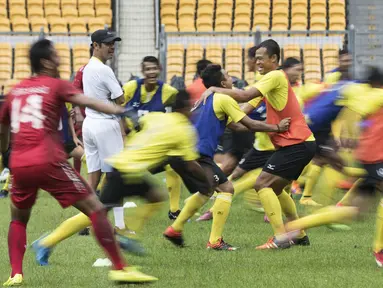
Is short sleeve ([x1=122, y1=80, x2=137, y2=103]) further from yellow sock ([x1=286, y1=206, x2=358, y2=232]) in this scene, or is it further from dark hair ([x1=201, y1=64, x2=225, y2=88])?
yellow sock ([x1=286, y1=206, x2=358, y2=232])

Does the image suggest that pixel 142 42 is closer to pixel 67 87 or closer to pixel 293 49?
pixel 293 49

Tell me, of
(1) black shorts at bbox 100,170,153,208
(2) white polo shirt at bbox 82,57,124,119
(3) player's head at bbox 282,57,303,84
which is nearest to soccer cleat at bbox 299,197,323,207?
(3) player's head at bbox 282,57,303,84

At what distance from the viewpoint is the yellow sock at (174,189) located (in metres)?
10.7

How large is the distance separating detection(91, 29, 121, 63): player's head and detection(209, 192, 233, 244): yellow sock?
1.74m

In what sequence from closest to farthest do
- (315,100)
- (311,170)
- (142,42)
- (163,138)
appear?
(163,138) → (315,100) → (311,170) → (142,42)

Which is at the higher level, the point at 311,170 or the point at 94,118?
the point at 94,118

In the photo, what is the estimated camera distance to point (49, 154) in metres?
6.48

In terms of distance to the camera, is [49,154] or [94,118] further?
[94,118]

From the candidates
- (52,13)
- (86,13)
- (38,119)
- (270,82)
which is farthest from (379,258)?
(52,13)

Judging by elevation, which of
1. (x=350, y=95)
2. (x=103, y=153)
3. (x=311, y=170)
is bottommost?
(x=311, y=170)

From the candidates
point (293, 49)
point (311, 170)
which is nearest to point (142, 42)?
point (293, 49)

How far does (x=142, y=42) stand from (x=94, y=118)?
47.7 ft

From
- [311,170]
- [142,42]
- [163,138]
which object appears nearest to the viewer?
[163,138]

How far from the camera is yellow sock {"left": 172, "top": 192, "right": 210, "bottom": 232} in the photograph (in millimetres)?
8492
